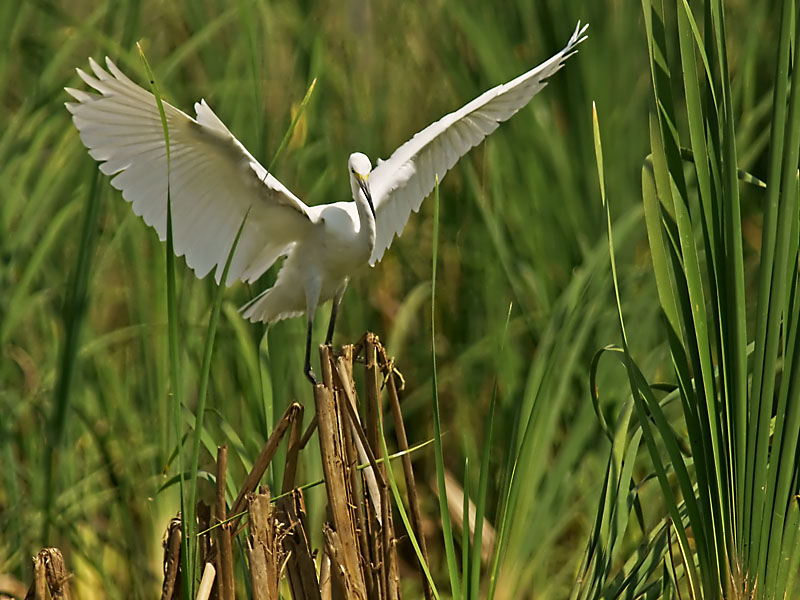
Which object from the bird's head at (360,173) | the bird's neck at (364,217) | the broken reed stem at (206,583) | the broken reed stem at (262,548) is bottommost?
the broken reed stem at (206,583)

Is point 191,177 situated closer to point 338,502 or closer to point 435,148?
point 435,148

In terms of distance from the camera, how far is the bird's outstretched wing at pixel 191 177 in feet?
4.39

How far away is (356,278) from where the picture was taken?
97.3 inches

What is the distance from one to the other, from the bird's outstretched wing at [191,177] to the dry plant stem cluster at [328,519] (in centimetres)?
30

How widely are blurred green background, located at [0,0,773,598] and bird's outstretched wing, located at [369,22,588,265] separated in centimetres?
Answer: 22

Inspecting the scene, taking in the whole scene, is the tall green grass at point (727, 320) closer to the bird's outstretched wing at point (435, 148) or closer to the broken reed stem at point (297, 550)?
the broken reed stem at point (297, 550)

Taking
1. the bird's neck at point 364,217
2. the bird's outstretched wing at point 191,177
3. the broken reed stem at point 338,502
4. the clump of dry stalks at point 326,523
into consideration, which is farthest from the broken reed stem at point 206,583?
the bird's neck at point 364,217

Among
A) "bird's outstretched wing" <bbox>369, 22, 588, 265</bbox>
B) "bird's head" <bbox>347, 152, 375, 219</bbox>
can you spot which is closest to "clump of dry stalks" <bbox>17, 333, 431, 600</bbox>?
"bird's head" <bbox>347, 152, 375, 219</bbox>

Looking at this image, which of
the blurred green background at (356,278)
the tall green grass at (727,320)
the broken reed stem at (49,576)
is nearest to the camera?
the tall green grass at (727,320)

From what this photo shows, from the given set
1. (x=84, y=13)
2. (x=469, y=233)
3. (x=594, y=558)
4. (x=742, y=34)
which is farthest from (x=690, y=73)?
(x=84, y=13)

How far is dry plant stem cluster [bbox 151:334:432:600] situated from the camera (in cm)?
118

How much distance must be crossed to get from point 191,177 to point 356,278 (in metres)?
0.95

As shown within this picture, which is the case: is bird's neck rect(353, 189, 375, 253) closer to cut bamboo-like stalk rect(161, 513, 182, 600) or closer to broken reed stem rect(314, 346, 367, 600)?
broken reed stem rect(314, 346, 367, 600)

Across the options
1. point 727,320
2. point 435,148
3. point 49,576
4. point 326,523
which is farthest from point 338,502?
point 435,148
